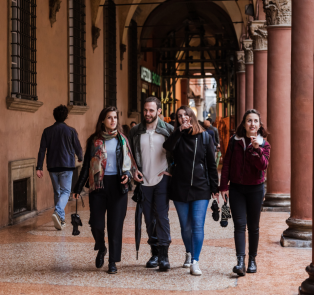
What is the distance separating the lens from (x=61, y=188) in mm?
8141

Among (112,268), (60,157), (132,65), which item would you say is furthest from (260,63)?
(112,268)

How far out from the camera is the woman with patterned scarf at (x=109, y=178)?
5.39m

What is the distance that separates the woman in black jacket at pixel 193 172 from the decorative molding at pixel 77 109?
22.7 ft

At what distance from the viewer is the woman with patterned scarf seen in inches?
212

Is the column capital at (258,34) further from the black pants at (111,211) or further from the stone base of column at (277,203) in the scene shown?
the black pants at (111,211)

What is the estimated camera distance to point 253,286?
4930 mm

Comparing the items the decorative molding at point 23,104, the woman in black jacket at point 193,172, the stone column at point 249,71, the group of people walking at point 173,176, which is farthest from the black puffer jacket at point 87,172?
the stone column at point 249,71

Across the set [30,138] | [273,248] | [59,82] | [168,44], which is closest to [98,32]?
[59,82]

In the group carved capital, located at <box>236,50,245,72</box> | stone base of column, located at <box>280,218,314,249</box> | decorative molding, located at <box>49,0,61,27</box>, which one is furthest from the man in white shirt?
carved capital, located at <box>236,50,245,72</box>

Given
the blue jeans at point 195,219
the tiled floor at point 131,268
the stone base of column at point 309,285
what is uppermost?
the blue jeans at point 195,219

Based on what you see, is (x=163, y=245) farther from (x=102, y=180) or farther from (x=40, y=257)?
(x=40, y=257)

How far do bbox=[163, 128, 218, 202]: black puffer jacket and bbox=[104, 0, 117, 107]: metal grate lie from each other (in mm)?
10423

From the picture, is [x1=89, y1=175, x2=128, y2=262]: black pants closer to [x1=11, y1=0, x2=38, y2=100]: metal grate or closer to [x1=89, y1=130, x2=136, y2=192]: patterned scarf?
[x1=89, y1=130, x2=136, y2=192]: patterned scarf

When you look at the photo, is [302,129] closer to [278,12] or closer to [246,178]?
[246,178]
